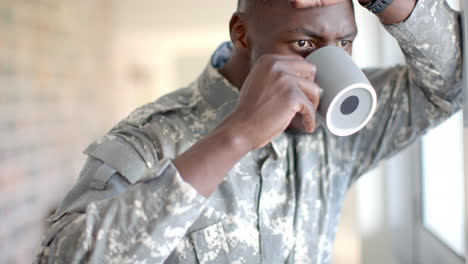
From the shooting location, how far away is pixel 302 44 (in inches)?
37.6

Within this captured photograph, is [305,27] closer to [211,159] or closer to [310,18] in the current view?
[310,18]

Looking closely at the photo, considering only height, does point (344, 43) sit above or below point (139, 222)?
above

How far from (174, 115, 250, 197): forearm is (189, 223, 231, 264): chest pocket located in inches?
10.9

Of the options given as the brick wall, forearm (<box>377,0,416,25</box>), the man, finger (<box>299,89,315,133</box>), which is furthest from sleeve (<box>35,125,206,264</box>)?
the brick wall

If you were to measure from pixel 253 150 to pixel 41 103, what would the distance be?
7.14 feet

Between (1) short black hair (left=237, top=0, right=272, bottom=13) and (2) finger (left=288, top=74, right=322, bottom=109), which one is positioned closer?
(2) finger (left=288, top=74, right=322, bottom=109)

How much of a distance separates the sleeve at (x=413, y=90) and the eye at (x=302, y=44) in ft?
0.55

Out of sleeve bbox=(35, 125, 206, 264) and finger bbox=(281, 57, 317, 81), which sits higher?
finger bbox=(281, 57, 317, 81)

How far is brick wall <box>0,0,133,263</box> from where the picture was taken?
2393 mm

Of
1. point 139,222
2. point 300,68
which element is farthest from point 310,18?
point 139,222

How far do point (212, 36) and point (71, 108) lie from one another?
1.00 m

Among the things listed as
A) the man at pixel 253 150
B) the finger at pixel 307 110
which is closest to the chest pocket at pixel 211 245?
the man at pixel 253 150

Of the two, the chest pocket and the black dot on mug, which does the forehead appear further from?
the chest pocket

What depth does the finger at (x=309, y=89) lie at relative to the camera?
2.69 feet
